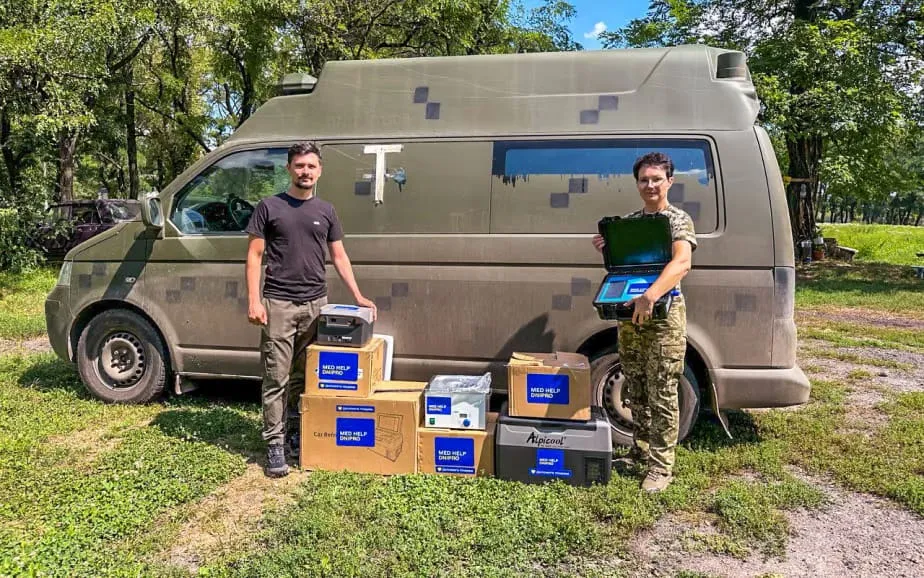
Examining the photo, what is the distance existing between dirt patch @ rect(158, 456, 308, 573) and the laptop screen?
2390 mm

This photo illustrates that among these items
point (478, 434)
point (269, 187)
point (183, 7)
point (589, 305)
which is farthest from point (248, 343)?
point (183, 7)

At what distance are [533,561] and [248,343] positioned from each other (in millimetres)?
2844

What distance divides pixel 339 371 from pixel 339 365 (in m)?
0.04

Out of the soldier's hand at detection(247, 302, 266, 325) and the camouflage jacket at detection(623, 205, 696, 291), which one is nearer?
the camouflage jacket at detection(623, 205, 696, 291)

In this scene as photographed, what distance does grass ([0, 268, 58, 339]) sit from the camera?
8336mm

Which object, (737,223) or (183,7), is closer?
(737,223)

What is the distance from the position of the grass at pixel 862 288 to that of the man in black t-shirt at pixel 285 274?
10278 millimetres

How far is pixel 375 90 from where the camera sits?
452 cm

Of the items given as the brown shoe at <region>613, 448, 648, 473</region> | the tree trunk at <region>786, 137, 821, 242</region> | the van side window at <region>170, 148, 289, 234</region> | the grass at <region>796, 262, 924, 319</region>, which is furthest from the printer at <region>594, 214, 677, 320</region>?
the tree trunk at <region>786, 137, 821, 242</region>

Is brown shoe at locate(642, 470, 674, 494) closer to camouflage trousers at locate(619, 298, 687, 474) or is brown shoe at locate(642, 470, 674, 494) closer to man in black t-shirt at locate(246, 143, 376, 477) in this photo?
camouflage trousers at locate(619, 298, 687, 474)

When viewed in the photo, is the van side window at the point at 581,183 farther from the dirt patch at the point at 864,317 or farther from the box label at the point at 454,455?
the dirt patch at the point at 864,317

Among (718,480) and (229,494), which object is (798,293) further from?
(229,494)

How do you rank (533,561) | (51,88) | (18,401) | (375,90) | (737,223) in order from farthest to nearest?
1. (51,88)
2. (18,401)
3. (375,90)
4. (737,223)
5. (533,561)

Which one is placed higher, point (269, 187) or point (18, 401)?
point (269, 187)
